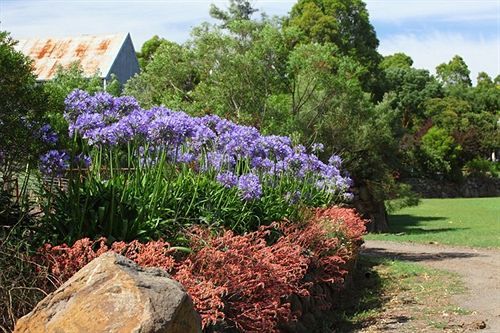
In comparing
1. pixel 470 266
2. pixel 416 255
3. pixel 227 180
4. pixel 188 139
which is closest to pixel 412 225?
pixel 416 255

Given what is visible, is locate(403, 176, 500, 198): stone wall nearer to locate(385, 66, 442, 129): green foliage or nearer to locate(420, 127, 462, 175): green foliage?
locate(420, 127, 462, 175): green foliage

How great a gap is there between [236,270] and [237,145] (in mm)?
3156

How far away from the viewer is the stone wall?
151ft

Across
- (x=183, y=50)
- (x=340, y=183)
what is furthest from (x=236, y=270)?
(x=183, y=50)

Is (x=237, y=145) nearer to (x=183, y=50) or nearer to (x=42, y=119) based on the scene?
(x=42, y=119)

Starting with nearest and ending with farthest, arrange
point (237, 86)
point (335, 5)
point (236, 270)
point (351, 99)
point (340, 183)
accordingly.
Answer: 1. point (236, 270)
2. point (340, 183)
3. point (237, 86)
4. point (351, 99)
5. point (335, 5)

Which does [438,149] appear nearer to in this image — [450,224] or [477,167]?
[477,167]

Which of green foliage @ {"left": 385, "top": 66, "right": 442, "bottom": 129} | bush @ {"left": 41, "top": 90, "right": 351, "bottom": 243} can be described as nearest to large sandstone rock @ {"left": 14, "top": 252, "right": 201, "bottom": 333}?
bush @ {"left": 41, "top": 90, "right": 351, "bottom": 243}

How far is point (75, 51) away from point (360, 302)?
103ft

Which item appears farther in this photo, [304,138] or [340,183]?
[304,138]

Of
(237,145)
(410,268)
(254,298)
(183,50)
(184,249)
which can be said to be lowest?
(410,268)

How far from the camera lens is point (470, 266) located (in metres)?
15.0

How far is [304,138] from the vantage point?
19.0m

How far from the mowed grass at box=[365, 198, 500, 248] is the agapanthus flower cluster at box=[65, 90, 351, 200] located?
10404 mm
